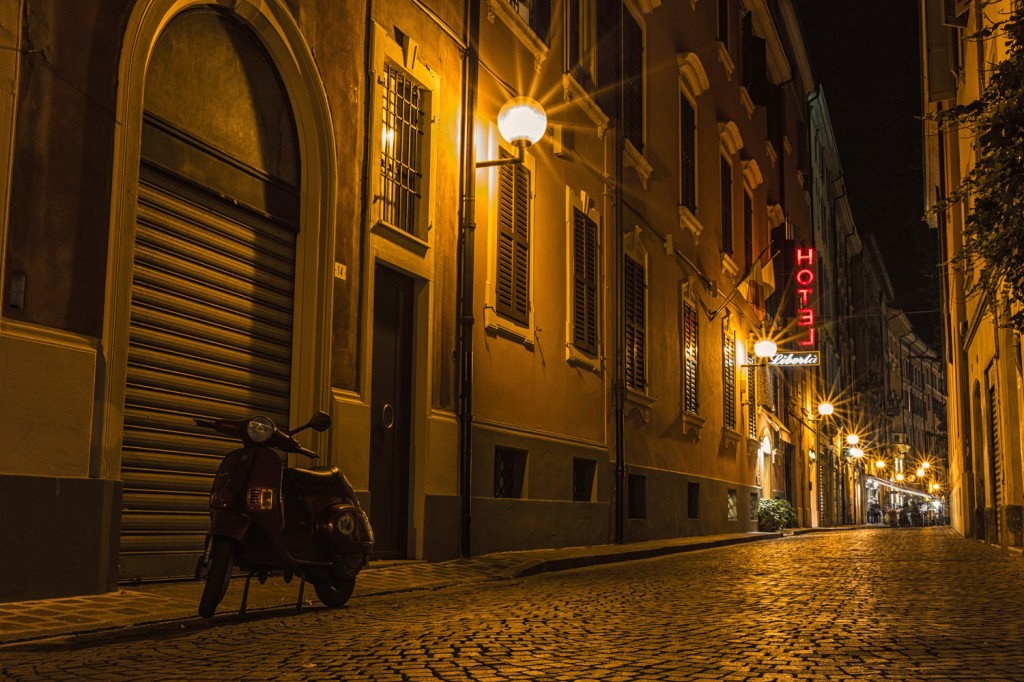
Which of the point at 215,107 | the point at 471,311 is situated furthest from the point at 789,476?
the point at 215,107

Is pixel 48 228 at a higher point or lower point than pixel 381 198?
lower

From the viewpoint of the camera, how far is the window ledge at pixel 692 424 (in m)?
22.5

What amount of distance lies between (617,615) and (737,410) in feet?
66.5

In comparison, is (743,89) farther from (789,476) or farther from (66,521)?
(66,521)

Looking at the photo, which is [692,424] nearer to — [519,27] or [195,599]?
[519,27]

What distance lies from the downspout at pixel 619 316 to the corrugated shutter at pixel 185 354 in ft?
27.4

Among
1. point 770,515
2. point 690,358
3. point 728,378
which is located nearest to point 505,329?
point 690,358

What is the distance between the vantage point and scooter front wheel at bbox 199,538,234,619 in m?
6.95

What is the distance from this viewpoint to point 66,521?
7.57 m

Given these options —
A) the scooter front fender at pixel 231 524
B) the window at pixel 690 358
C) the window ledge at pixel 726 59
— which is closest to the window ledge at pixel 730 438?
the window at pixel 690 358

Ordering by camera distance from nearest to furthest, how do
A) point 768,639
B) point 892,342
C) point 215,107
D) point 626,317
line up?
point 768,639 < point 215,107 < point 626,317 < point 892,342

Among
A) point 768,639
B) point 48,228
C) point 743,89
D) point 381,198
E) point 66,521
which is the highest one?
point 743,89

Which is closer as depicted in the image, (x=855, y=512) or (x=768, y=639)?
(x=768, y=639)

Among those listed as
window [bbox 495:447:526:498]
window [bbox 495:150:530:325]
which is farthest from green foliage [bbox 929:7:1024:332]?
window [bbox 495:447:526:498]
